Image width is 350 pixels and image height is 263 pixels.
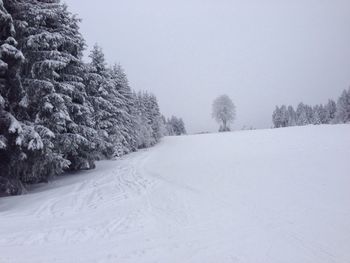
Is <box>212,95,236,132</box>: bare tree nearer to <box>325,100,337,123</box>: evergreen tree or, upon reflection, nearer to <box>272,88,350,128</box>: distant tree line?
<box>272,88,350,128</box>: distant tree line

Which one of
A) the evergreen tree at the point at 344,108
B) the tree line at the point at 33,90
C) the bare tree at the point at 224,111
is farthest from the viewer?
the bare tree at the point at 224,111

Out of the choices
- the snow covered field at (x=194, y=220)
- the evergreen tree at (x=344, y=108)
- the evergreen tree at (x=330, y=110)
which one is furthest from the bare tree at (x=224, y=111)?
the snow covered field at (x=194, y=220)

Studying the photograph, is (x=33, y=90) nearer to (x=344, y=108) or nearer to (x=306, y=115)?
(x=344, y=108)

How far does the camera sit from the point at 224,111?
72.1 m

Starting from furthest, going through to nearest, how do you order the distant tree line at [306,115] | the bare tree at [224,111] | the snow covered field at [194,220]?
the distant tree line at [306,115]
the bare tree at [224,111]
the snow covered field at [194,220]

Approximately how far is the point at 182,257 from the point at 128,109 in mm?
29143

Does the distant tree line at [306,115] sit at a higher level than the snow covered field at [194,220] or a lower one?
higher

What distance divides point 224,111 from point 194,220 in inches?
2623

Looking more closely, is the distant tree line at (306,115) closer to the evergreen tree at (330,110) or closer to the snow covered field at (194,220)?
the evergreen tree at (330,110)

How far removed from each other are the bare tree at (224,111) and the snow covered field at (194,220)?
58.8 metres

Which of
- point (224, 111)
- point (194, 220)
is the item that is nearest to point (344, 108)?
point (224, 111)

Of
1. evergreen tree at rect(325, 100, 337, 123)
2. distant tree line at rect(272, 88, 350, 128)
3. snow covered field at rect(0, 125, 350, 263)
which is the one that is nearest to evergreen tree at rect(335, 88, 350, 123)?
distant tree line at rect(272, 88, 350, 128)

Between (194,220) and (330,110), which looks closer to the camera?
(194,220)

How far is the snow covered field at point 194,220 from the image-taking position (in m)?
5.25
